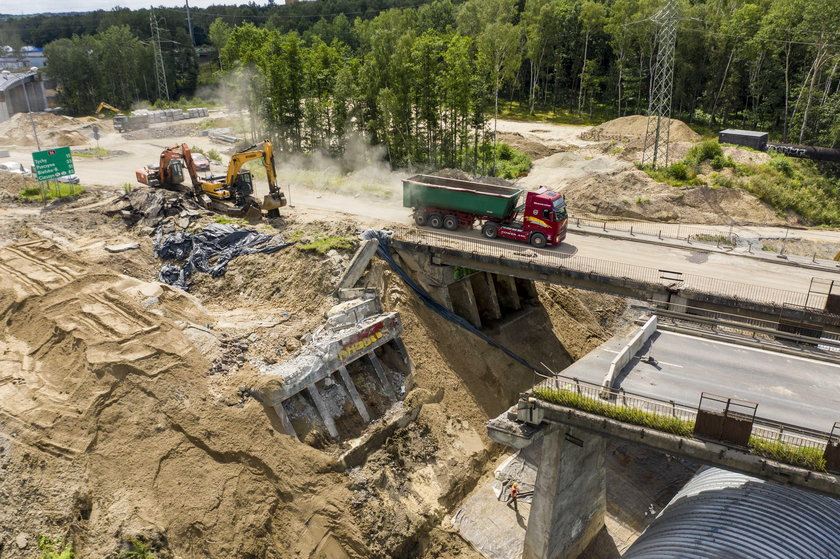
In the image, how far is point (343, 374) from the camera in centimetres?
2767

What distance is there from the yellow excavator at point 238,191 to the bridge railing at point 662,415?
984 inches

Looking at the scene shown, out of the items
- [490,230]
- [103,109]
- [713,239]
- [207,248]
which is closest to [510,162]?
[713,239]

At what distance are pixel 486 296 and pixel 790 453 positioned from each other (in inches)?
805

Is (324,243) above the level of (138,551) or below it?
above

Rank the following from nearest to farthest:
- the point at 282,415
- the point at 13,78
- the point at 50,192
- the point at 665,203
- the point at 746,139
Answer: the point at 282,415, the point at 50,192, the point at 665,203, the point at 746,139, the point at 13,78

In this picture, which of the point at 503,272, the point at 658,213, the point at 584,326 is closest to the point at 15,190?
the point at 503,272

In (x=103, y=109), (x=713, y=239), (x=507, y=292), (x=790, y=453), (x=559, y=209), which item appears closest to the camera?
(x=790, y=453)

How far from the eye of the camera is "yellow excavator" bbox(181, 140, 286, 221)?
3922cm

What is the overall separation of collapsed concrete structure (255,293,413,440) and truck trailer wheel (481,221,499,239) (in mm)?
7363

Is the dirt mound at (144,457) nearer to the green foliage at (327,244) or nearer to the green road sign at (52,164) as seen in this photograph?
the green foliage at (327,244)

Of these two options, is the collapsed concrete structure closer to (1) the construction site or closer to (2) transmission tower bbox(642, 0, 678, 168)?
(1) the construction site

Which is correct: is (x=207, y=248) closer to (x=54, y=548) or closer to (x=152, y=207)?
(x=152, y=207)

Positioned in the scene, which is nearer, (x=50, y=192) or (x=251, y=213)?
(x=251, y=213)

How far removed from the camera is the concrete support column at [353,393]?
89.9 feet
